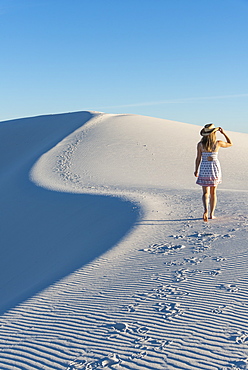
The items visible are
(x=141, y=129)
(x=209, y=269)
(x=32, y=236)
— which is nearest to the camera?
(x=209, y=269)

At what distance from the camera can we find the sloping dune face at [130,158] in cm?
1463

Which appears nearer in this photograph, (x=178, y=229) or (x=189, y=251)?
(x=189, y=251)

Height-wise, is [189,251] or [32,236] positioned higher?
[189,251]

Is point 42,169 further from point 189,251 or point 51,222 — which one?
point 189,251

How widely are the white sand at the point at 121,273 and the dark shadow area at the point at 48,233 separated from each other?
0.04 m

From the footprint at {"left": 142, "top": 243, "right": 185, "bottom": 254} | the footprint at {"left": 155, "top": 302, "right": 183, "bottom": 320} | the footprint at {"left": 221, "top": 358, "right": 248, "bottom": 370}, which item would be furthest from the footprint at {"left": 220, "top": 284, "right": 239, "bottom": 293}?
the footprint at {"left": 142, "top": 243, "right": 185, "bottom": 254}

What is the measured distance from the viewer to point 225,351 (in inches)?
142

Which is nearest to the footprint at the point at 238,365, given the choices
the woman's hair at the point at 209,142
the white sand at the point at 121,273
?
the white sand at the point at 121,273

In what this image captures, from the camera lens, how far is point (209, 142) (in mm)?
7695

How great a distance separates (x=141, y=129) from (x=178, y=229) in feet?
57.0

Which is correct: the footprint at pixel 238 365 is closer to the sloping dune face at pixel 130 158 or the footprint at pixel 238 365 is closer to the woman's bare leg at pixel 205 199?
the woman's bare leg at pixel 205 199

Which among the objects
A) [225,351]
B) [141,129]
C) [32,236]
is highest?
[141,129]

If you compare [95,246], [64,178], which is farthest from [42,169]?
[95,246]

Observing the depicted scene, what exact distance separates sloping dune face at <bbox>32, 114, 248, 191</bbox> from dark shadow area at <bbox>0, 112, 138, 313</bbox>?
1652 mm
